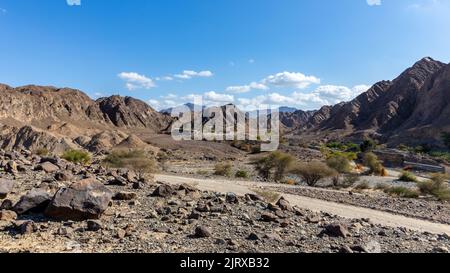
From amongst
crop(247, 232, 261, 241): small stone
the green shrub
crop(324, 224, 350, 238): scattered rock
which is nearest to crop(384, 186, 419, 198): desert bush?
the green shrub

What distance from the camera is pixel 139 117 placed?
125 metres

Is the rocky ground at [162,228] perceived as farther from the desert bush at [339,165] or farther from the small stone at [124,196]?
the desert bush at [339,165]

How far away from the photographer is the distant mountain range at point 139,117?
2697 inches

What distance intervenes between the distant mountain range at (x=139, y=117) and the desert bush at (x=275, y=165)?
1141 inches

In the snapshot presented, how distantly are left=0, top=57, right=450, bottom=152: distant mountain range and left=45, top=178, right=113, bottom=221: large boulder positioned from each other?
162 feet

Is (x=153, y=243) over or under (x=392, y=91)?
under

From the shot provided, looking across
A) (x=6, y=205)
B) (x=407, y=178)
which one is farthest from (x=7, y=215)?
(x=407, y=178)

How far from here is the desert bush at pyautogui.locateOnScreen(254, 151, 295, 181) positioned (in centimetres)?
3791

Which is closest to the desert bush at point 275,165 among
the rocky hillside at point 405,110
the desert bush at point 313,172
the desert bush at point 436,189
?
the desert bush at point 313,172

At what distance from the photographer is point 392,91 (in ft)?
456
